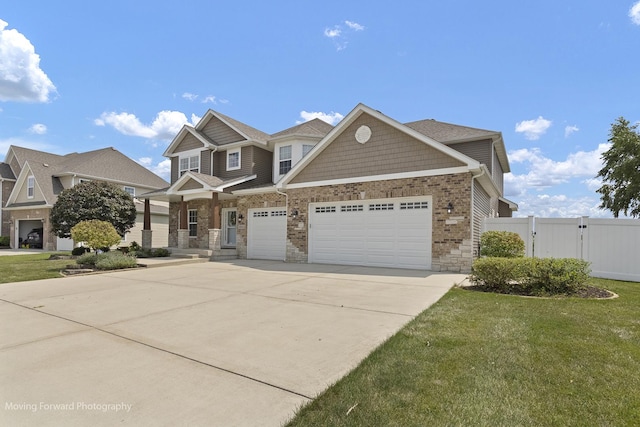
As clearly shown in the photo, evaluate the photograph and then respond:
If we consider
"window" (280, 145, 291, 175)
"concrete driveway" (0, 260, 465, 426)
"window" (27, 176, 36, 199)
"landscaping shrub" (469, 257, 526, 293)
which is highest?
"window" (280, 145, 291, 175)

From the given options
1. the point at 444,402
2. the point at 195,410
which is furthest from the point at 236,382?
the point at 444,402

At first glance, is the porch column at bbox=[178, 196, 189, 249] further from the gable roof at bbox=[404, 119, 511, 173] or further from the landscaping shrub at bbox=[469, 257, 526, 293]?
the landscaping shrub at bbox=[469, 257, 526, 293]

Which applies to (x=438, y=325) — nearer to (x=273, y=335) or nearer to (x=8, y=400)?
(x=273, y=335)

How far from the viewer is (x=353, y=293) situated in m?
7.67

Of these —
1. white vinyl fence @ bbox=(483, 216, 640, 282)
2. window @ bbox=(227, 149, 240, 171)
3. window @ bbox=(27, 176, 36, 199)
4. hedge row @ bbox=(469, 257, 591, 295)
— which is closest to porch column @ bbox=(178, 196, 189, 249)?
window @ bbox=(227, 149, 240, 171)

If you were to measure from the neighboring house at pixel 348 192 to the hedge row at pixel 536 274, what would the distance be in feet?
10.1

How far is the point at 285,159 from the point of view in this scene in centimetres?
1828

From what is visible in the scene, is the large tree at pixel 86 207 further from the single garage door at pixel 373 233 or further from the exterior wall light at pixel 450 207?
the exterior wall light at pixel 450 207

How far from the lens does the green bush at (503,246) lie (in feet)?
31.8

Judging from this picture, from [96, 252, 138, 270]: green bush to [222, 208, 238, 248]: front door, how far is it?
642 cm

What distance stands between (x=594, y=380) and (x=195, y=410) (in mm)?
3573

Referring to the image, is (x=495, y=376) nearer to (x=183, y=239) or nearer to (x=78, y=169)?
(x=183, y=239)

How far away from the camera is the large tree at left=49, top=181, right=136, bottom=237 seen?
17.7 meters

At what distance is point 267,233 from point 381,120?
285 inches
